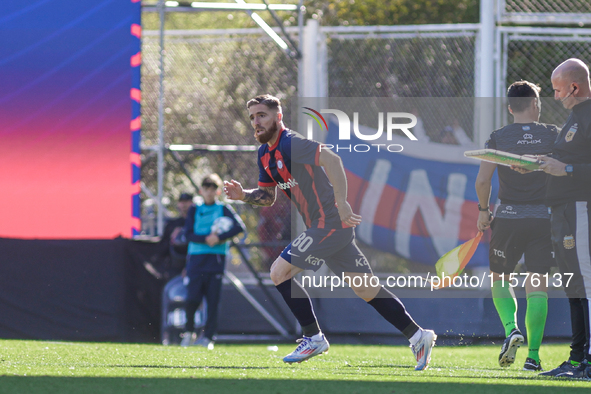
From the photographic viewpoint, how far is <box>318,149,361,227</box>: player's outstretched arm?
201 inches

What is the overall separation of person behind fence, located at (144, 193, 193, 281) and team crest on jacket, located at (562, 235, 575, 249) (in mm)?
5164

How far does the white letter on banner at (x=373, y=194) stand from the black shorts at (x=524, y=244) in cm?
325

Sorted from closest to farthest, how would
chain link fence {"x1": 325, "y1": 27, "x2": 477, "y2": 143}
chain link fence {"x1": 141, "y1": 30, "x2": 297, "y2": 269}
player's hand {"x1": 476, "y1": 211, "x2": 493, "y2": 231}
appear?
player's hand {"x1": 476, "y1": 211, "x2": 493, "y2": 231}
chain link fence {"x1": 325, "y1": 27, "x2": 477, "y2": 143}
chain link fence {"x1": 141, "y1": 30, "x2": 297, "y2": 269}

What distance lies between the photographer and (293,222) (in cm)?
925

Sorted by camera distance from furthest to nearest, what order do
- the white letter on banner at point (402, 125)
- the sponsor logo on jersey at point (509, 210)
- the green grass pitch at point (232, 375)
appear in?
1. the white letter on banner at point (402, 125)
2. the sponsor logo on jersey at point (509, 210)
3. the green grass pitch at point (232, 375)

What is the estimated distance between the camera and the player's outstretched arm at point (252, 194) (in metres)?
5.34

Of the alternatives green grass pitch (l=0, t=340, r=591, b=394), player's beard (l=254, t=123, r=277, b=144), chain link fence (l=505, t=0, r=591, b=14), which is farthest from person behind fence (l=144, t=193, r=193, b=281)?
chain link fence (l=505, t=0, r=591, b=14)

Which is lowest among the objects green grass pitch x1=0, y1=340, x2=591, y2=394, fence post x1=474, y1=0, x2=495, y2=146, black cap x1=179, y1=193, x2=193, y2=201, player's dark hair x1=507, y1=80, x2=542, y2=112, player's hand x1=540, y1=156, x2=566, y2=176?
green grass pitch x1=0, y1=340, x2=591, y2=394

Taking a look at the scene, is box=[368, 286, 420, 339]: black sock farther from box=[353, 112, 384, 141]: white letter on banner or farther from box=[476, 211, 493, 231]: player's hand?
box=[353, 112, 384, 141]: white letter on banner

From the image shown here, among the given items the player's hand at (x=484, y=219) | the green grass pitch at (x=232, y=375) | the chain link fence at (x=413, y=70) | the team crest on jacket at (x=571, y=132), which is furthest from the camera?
the chain link fence at (x=413, y=70)

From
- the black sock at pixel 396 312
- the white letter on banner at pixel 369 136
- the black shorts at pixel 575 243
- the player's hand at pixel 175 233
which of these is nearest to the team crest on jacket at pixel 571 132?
the black shorts at pixel 575 243

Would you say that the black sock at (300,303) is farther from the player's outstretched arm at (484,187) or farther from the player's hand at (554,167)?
the player's hand at (554,167)

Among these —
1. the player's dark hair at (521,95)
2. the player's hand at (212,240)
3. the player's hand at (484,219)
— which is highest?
the player's dark hair at (521,95)

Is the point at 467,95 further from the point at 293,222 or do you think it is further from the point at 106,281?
the point at 106,281
